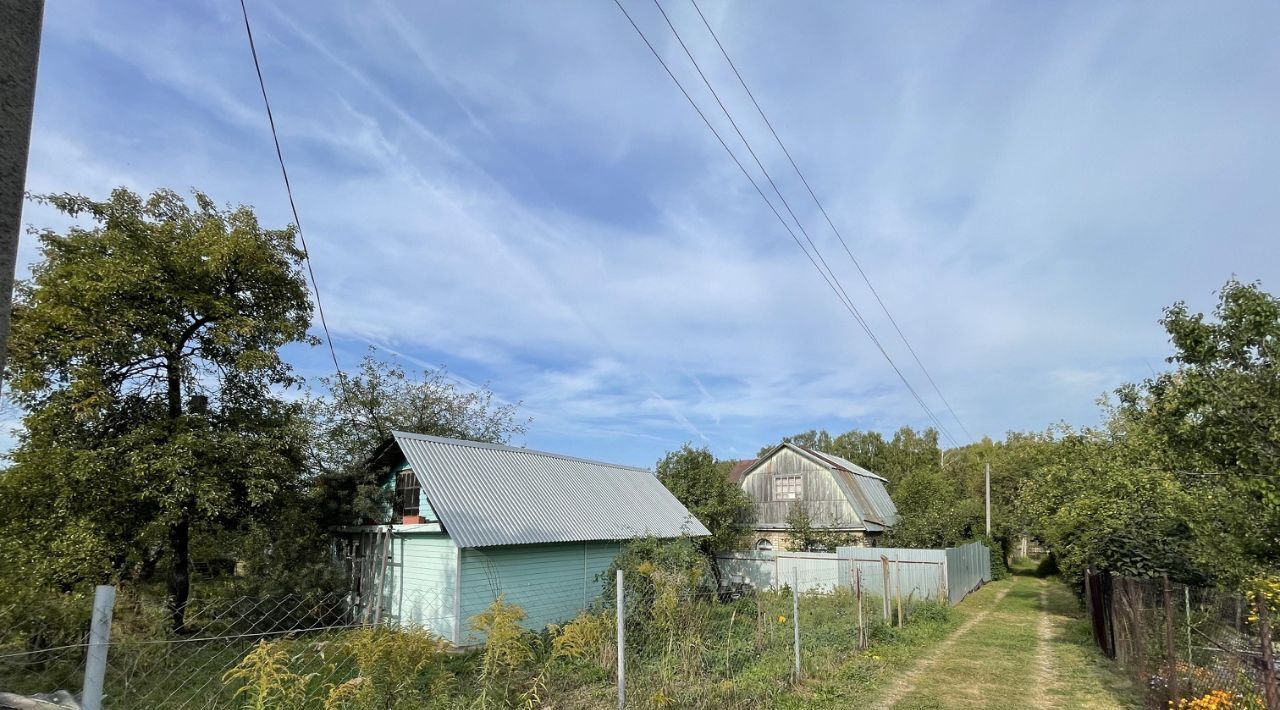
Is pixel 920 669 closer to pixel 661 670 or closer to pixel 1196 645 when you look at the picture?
pixel 1196 645

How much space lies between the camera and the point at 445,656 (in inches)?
336

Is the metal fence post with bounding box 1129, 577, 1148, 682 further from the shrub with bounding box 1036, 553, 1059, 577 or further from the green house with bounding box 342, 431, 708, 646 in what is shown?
the shrub with bounding box 1036, 553, 1059, 577

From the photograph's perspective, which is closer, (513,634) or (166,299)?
(513,634)

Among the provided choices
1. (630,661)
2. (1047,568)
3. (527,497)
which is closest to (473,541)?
(527,497)

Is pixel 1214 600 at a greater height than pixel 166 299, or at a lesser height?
lesser

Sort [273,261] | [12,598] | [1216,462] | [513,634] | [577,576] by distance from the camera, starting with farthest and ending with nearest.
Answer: [577,576]
[273,261]
[12,598]
[1216,462]
[513,634]

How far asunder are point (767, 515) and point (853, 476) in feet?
14.6

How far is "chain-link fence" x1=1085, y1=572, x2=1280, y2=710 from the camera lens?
5.09 meters

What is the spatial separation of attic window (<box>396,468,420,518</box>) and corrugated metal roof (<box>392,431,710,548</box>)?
27.2 inches

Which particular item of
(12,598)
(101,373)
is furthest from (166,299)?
(12,598)

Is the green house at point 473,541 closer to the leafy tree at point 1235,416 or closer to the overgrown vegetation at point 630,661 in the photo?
the overgrown vegetation at point 630,661

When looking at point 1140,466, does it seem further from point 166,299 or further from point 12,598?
point 166,299

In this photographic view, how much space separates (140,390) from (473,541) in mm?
7060

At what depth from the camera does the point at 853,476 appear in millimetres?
29141
